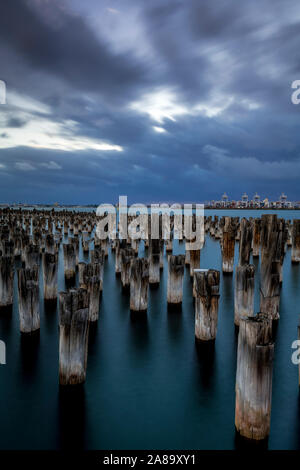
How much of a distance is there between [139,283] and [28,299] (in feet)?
7.85

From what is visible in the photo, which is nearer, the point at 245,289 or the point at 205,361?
the point at 205,361

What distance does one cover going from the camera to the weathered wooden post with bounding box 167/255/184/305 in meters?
7.48

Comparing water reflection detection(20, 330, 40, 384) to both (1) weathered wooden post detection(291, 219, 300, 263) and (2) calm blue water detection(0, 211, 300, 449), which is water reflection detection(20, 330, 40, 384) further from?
(1) weathered wooden post detection(291, 219, 300, 263)

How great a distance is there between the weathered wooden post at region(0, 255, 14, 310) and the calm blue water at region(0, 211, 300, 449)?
33 cm

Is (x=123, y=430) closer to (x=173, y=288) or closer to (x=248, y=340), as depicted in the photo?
(x=248, y=340)

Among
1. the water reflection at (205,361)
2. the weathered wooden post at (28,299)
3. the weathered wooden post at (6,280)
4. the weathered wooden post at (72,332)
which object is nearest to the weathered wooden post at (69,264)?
the weathered wooden post at (6,280)

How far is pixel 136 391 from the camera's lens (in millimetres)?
5000

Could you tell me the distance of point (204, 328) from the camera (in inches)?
234

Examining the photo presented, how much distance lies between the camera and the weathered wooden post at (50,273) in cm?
771

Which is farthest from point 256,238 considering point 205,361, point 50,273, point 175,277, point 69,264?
point 205,361

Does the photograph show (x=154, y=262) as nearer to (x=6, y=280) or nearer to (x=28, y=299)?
(x=6, y=280)

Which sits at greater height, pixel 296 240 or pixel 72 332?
pixel 296 240
